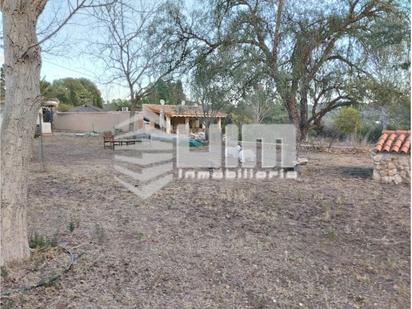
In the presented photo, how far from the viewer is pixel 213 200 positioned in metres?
5.23

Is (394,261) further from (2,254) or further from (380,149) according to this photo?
(380,149)

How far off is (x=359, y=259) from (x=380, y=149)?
14.1 feet

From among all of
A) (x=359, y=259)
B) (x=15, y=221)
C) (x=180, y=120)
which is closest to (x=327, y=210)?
(x=359, y=259)

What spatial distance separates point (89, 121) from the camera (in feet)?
87.2

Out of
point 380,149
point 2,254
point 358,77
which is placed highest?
point 358,77

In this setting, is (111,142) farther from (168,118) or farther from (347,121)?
(168,118)

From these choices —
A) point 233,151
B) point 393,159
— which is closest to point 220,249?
point 393,159

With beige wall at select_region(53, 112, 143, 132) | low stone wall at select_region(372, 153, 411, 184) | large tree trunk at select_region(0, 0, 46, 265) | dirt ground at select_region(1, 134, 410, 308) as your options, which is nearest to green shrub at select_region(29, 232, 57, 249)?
dirt ground at select_region(1, 134, 410, 308)

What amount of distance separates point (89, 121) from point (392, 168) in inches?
950

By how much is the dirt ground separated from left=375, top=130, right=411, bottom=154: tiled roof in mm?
957

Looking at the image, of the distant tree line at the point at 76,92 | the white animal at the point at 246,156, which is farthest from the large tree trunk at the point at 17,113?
the distant tree line at the point at 76,92

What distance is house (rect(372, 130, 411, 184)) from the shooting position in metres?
6.41

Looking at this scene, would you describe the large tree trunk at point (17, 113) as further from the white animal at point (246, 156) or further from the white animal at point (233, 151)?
the white animal at point (233, 151)

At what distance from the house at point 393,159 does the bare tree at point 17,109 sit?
6051mm
